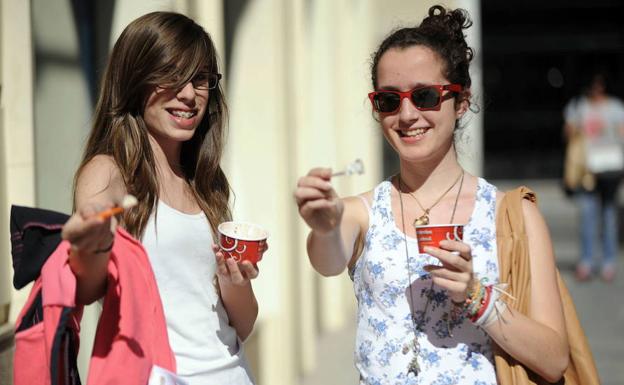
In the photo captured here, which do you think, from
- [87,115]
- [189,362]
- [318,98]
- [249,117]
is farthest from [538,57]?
[189,362]

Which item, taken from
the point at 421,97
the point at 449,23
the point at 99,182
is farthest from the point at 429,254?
the point at 99,182

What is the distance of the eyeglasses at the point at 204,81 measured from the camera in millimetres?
2670

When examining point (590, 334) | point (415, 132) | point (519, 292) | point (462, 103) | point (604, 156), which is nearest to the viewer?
point (519, 292)

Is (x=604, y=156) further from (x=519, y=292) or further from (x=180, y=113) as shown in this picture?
(x=180, y=113)

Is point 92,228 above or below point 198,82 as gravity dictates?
below

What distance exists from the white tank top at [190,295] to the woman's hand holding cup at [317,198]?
16.3 inches

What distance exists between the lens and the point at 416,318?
8.39ft

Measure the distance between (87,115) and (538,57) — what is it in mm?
20964

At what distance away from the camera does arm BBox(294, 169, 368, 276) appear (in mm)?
2303

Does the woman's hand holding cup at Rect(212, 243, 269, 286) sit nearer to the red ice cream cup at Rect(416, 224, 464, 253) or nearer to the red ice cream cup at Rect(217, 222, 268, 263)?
the red ice cream cup at Rect(217, 222, 268, 263)

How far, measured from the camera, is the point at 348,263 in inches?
106

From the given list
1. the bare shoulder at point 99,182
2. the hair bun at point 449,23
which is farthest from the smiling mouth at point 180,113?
the hair bun at point 449,23

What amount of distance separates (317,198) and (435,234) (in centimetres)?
33

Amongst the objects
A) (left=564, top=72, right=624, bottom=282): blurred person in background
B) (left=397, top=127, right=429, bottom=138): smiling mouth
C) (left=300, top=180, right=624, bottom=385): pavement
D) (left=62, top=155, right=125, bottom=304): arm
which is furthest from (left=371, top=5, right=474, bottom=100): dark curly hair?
(left=564, top=72, right=624, bottom=282): blurred person in background
